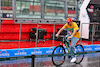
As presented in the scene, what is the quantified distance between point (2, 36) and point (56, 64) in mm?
5887

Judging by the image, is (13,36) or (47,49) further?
(13,36)

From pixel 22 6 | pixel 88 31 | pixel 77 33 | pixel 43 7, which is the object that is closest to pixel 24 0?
pixel 22 6

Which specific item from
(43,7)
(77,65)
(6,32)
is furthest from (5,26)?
(77,65)

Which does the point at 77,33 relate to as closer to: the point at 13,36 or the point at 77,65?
the point at 77,65

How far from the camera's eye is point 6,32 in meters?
11.6

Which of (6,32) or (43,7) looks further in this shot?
(43,7)

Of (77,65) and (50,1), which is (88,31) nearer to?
(50,1)

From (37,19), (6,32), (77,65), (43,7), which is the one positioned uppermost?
(43,7)

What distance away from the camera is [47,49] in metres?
8.52

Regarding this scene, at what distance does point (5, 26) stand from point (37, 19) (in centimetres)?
246

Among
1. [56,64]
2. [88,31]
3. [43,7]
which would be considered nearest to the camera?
[56,64]

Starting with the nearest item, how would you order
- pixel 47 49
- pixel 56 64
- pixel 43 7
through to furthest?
pixel 56 64 → pixel 47 49 → pixel 43 7

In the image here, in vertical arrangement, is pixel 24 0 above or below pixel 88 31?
above

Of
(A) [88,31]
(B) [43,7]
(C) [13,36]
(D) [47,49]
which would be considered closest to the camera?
(D) [47,49]
